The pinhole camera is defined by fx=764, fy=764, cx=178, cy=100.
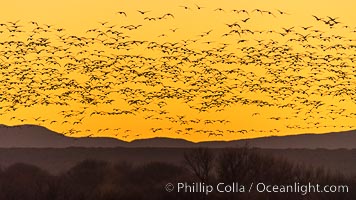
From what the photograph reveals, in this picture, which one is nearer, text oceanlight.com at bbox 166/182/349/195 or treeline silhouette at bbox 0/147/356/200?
text oceanlight.com at bbox 166/182/349/195

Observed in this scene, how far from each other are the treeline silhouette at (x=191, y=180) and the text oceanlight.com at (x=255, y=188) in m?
0.26

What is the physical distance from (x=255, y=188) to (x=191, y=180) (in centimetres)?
444

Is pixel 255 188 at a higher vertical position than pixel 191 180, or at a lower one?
lower

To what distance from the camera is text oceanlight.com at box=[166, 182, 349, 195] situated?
34.5 m

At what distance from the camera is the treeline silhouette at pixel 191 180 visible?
3553 cm

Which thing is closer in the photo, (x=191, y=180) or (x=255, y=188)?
(x=255, y=188)

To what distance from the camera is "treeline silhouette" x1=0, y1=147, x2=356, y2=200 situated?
117ft

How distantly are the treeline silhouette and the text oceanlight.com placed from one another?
0.26 metres

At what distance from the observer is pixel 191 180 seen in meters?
39.0

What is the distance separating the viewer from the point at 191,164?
1524 inches

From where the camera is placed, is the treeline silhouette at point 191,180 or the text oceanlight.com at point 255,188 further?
the treeline silhouette at point 191,180

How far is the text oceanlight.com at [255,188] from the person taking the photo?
34.5 metres

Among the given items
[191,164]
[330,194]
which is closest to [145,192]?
[191,164]

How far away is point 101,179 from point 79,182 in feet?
5.47
